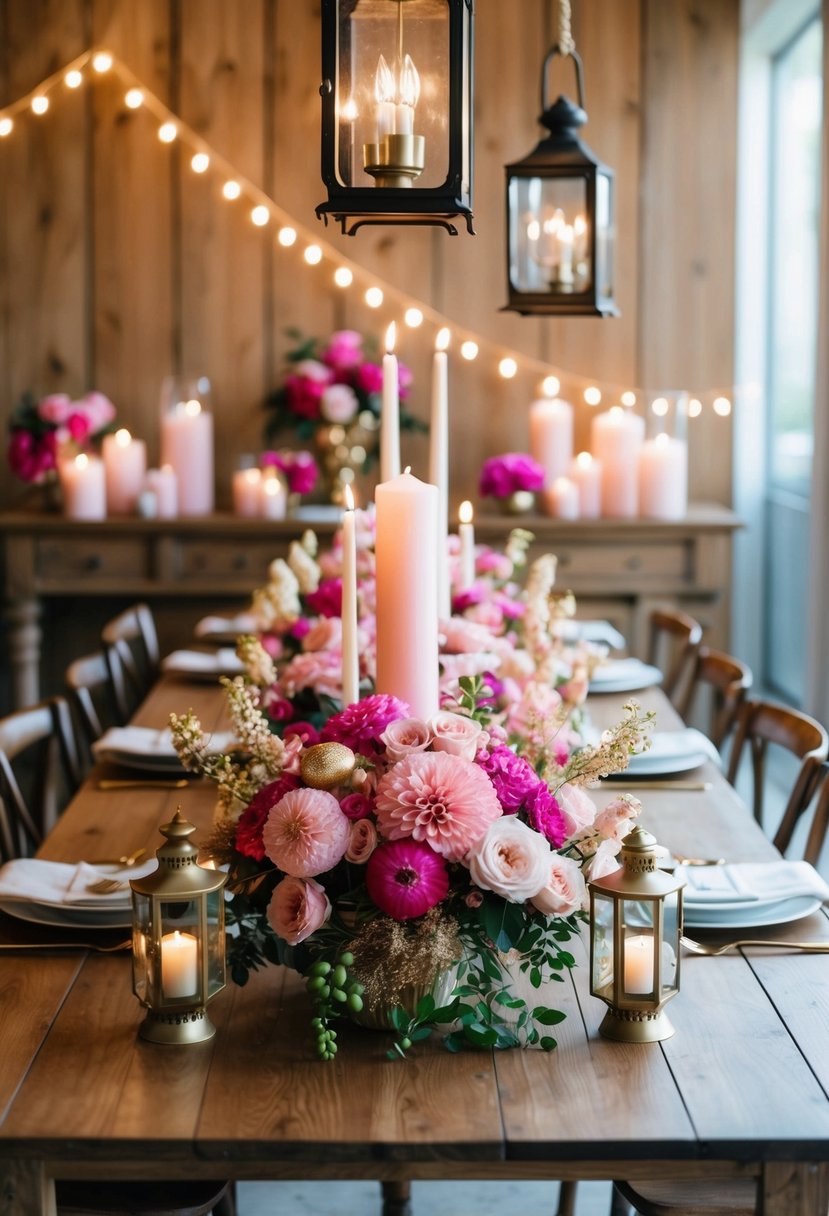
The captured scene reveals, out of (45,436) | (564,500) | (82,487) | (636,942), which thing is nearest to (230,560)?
(82,487)

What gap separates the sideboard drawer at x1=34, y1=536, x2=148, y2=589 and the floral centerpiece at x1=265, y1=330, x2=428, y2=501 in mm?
572

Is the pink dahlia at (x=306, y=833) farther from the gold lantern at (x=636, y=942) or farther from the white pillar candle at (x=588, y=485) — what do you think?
the white pillar candle at (x=588, y=485)

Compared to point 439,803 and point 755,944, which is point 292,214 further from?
point 439,803

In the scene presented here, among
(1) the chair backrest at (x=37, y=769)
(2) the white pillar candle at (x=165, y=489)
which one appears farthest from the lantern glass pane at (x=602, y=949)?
(2) the white pillar candle at (x=165, y=489)

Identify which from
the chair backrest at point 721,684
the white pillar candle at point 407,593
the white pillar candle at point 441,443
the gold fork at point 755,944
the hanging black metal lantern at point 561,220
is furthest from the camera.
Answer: the chair backrest at point 721,684

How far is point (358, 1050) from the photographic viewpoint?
4.50 ft

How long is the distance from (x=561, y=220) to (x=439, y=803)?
150cm

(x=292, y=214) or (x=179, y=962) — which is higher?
(x=292, y=214)

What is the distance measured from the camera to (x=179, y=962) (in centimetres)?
136

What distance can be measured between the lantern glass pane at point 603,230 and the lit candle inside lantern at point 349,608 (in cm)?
113

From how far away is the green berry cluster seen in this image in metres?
1.30

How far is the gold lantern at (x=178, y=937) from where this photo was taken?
4.41ft

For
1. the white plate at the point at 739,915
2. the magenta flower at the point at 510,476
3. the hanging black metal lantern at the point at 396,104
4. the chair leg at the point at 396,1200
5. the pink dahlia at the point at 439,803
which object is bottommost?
the chair leg at the point at 396,1200

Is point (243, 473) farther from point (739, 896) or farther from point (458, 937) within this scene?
point (458, 937)
